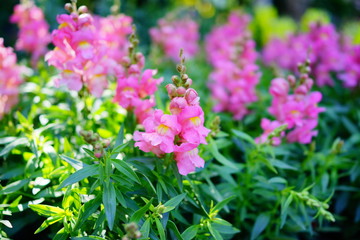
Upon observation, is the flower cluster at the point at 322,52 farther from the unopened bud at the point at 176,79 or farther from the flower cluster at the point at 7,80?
the flower cluster at the point at 7,80

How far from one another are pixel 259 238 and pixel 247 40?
1.76 m

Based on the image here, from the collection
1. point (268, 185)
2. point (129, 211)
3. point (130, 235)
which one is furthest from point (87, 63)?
point (268, 185)

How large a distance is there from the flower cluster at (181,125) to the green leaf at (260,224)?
2.02ft

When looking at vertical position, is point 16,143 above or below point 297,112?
below

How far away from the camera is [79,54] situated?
1.81m

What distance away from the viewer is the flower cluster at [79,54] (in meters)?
1.78

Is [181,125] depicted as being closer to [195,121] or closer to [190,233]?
[195,121]

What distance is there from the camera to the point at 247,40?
122 inches

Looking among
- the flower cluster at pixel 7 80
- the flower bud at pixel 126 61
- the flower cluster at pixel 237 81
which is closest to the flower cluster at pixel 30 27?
the flower cluster at pixel 7 80

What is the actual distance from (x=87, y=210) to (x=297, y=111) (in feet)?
4.53

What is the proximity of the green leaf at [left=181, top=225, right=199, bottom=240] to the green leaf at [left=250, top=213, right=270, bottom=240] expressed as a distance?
439 mm

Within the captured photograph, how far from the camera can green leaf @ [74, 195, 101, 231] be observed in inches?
58.4

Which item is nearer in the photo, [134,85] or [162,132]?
[162,132]

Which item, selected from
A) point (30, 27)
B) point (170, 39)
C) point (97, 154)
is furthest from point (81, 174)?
point (170, 39)
